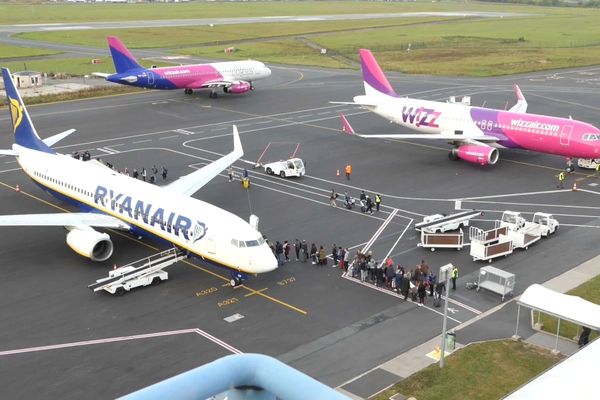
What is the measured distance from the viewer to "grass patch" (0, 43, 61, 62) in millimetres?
159150

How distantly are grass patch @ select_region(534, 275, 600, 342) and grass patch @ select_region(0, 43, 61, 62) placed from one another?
146 meters

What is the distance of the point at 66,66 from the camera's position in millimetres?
143875

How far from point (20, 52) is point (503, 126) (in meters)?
133

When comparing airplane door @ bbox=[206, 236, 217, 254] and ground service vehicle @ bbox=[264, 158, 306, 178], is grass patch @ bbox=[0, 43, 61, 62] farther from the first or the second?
airplane door @ bbox=[206, 236, 217, 254]

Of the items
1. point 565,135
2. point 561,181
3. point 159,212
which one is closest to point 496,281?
point 159,212

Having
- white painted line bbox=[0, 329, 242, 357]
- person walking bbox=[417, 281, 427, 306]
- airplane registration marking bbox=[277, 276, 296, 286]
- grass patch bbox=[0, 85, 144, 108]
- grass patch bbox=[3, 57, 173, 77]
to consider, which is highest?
grass patch bbox=[3, 57, 173, 77]

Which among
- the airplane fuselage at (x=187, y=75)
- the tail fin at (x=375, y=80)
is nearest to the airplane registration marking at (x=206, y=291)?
the tail fin at (x=375, y=80)

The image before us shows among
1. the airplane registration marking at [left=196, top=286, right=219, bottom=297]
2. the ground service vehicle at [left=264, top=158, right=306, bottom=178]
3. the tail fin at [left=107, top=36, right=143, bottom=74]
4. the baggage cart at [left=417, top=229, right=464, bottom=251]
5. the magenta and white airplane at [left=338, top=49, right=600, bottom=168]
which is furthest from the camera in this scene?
the tail fin at [left=107, top=36, right=143, bottom=74]

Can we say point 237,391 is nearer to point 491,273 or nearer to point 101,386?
point 101,386

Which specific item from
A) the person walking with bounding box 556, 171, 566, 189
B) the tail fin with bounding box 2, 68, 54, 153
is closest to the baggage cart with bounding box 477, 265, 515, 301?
the person walking with bounding box 556, 171, 566, 189

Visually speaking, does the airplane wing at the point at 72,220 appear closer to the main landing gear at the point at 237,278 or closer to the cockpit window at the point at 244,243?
the main landing gear at the point at 237,278

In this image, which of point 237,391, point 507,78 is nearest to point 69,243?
point 237,391

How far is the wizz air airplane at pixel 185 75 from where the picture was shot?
10638cm

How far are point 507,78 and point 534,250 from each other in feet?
300
